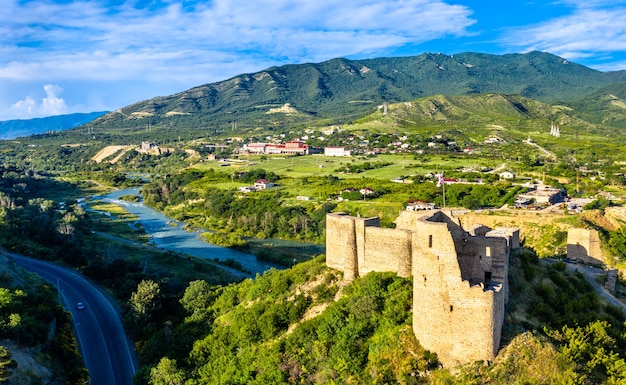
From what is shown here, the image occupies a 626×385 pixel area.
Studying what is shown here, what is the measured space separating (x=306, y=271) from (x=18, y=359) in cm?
1566

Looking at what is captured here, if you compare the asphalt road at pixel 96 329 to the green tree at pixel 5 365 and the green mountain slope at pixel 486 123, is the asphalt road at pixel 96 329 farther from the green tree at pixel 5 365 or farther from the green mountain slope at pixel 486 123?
the green mountain slope at pixel 486 123

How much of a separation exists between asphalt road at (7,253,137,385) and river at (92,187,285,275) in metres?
16.9

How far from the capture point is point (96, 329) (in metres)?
34.8

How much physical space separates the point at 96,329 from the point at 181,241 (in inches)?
1341

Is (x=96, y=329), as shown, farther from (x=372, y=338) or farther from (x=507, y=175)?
(x=507, y=175)

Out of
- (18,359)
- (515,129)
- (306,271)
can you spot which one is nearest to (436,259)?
(306,271)

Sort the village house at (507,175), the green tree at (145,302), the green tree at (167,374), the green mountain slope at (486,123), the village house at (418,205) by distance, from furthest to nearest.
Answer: the green mountain slope at (486,123) < the village house at (507,175) < the village house at (418,205) < the green tree at (145,302) < the green tree at (167,374)

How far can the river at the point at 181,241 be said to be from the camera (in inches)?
2287

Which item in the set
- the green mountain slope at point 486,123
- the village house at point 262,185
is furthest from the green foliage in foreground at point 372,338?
the green mountain slope at point 486,123

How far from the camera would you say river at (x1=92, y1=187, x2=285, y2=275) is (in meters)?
58.1

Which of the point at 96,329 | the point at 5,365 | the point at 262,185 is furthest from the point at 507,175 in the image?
the point at 5,365

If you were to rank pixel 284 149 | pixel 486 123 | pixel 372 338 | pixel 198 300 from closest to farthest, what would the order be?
pixel 372 338 < pixel 198 300 < pixel 284 149 < pixel 486 123

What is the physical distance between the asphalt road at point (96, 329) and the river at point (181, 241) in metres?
16.9

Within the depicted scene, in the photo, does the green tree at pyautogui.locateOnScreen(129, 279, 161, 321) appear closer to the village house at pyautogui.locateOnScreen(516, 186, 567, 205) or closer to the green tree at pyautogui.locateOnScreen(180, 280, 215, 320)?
the green tree at pyautogui.locateOnScreen(180, 280, 215, 320)
